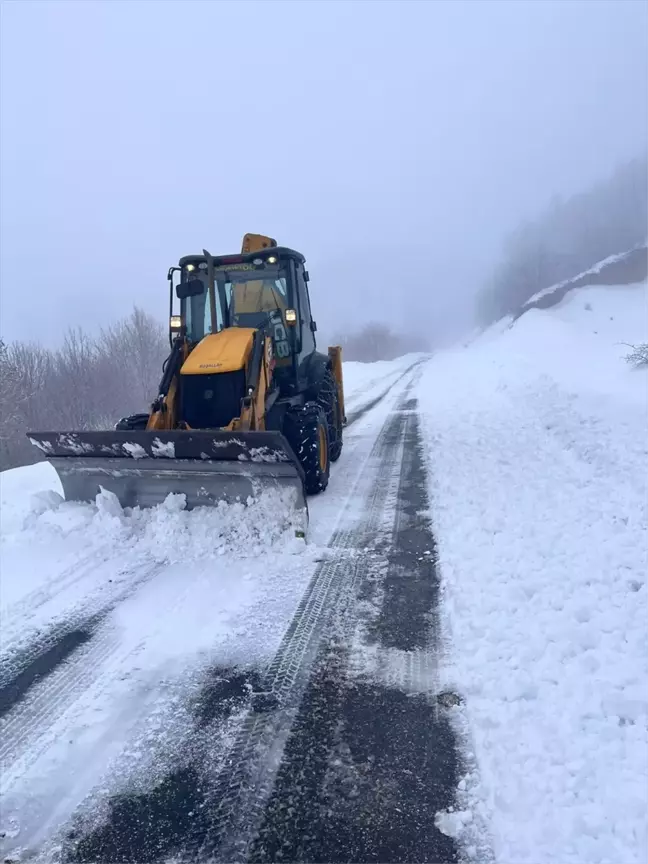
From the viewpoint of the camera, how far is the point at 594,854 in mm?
2076

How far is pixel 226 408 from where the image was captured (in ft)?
20.2

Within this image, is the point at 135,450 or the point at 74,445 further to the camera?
the point at 74,445

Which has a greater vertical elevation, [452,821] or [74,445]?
[74,445]

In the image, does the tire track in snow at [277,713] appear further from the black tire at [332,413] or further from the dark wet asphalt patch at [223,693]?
the black tire at [332,413]

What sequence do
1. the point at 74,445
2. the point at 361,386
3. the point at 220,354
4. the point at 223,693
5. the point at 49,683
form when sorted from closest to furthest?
the point at 223,693 < the point at 49,683 < the point at 74,445 < the point at 220,354 < the point at 361,386

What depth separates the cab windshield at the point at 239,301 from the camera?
7.12m

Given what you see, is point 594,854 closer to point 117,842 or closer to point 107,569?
point 117,842

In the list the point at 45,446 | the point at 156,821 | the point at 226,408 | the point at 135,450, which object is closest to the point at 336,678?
the point at 156,821

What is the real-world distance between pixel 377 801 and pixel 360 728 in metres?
0.45

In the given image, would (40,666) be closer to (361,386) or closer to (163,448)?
(163,448)

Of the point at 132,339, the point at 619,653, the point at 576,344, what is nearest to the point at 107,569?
the point at 619,653

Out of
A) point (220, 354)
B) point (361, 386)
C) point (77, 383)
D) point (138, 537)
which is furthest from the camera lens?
point (77, 383)

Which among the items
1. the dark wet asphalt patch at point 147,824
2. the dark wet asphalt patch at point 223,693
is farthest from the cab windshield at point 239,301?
the dark wet asphalt patch at point 147,824

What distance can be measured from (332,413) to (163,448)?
3.60 m
